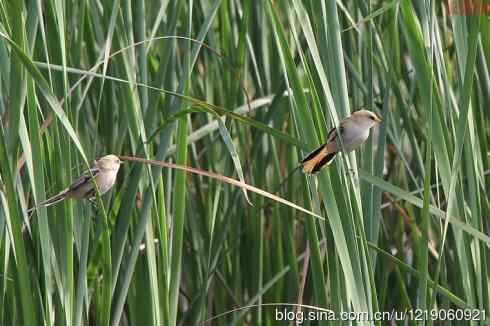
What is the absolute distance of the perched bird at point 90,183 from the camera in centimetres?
147

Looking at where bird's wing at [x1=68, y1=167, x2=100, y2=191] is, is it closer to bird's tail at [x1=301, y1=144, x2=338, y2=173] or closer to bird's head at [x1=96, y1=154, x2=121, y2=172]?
bird's head at [x1=96, y1=154, x2=121, y2=172]

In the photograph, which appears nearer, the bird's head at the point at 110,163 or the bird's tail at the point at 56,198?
the bird's tail at the point at 56,198

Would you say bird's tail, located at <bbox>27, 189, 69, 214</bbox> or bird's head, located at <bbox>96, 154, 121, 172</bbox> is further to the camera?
bird's head, located at <bbox>96, 154, 121, 172</bbox>

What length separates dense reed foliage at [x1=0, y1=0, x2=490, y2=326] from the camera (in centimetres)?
138

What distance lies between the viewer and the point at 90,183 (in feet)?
5.33

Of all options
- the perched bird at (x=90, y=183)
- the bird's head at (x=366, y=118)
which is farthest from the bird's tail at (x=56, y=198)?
the bird's head at (x=366, y=118)

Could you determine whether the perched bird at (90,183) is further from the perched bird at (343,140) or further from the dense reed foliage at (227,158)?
the perched bird at (343,140)

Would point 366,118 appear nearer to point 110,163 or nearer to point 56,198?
point 110,163

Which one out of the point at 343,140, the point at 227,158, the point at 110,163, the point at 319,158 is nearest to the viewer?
the point at 319,158

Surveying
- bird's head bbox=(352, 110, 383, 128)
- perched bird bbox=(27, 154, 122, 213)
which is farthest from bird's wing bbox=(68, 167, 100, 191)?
bird's head bbox=(352, 110, 383, 128)

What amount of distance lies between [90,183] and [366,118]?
2.12 ft

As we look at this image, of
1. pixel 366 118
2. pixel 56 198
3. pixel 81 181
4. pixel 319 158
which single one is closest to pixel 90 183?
pixel 81 181

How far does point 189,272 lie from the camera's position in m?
2.56

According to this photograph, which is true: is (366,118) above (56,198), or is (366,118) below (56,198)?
above
